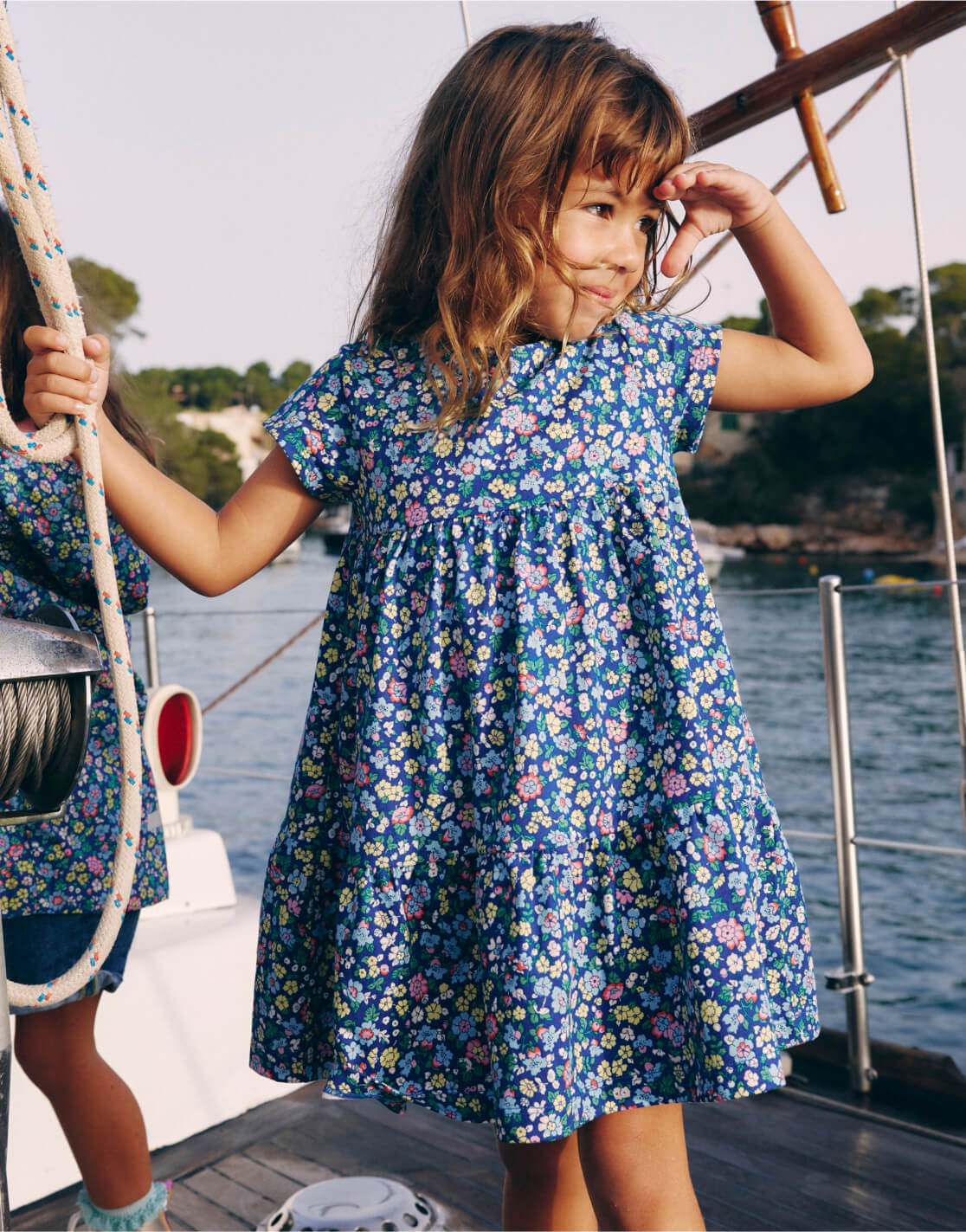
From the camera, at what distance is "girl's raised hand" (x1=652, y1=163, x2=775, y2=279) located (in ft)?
3.11

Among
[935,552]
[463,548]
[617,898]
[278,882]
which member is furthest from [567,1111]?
[935,552]

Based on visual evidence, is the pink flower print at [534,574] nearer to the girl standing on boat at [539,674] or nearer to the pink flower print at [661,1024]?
the girl standing on boat at [539,674]

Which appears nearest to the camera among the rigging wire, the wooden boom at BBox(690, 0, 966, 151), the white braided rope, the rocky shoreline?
the white braided rope

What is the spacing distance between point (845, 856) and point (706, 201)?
3.86 ft

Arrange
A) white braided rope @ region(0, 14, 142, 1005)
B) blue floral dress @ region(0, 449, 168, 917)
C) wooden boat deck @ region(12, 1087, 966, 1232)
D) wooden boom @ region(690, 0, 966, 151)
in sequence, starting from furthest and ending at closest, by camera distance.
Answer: wooden boat deck @ region(12, 1087, 966, 1232)
wooden boom @ region(690, 0, 966, 151)
blue floral dress @ region(0, 449, 168, 917)
white braided rope @ region(0, 14, 142, 1005)

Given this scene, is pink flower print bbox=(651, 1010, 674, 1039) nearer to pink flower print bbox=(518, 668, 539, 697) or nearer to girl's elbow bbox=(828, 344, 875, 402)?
pink flower print bbox=(518, 668, 539, 697)

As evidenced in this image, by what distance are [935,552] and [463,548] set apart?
105 feet

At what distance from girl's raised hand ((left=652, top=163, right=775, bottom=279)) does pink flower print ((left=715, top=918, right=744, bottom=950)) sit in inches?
19.8

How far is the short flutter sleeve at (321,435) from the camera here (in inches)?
39.7

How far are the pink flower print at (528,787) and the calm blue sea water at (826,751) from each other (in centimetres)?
81

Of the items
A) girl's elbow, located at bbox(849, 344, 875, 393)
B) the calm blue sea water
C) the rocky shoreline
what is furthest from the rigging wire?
the rocky shoreline

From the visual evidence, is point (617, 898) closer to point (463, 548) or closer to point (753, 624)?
point (463, 548)

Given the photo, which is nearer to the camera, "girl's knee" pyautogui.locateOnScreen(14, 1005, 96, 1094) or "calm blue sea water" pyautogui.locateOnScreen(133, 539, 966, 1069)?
"girl's knee" pyautogui.locateOnScreen(14, 1005, 96, 1094)

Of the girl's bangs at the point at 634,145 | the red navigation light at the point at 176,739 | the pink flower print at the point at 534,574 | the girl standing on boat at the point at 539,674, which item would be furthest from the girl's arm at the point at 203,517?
the red navigation light at the point at 176,739
